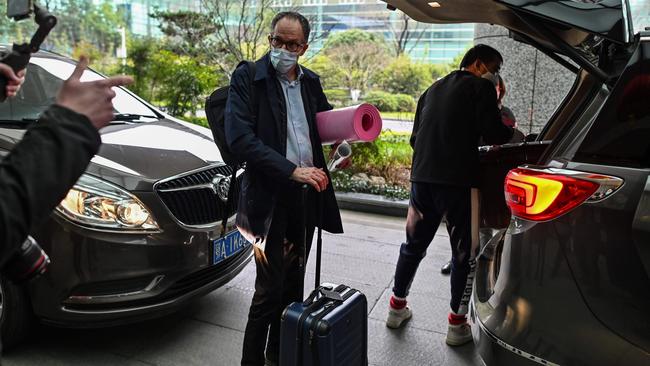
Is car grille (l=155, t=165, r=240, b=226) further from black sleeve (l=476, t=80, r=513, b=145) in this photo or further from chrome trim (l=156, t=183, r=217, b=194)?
black sleeve (l=476, t=80, r=513, b=145)

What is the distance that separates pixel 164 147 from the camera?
312cm

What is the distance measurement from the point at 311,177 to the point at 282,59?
1.83ft

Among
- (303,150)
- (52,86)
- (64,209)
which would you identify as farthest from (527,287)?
(52,86)

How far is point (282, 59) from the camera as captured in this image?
2.30 metres

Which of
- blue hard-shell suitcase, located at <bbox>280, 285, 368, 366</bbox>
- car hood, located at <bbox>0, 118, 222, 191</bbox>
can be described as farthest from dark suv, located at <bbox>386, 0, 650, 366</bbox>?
car hood, located at <bbox>0, 118, 222, 191</bbox>

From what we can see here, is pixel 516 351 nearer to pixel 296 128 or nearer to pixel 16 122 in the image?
pixel 296 128

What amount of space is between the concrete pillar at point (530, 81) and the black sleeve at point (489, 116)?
3536 mm

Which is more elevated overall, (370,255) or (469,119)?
(469,119)

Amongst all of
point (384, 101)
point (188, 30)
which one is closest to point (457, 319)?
point (384, 101)

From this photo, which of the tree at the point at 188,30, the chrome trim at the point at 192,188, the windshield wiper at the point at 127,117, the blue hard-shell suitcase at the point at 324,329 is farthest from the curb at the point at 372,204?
the tree at the point at 188,30

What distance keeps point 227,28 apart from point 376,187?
5.07 m

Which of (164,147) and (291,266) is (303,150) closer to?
(291,266)

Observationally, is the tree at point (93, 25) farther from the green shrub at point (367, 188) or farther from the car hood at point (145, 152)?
the car hood at point (145, 152)

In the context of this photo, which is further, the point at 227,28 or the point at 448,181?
the point at 227,28
